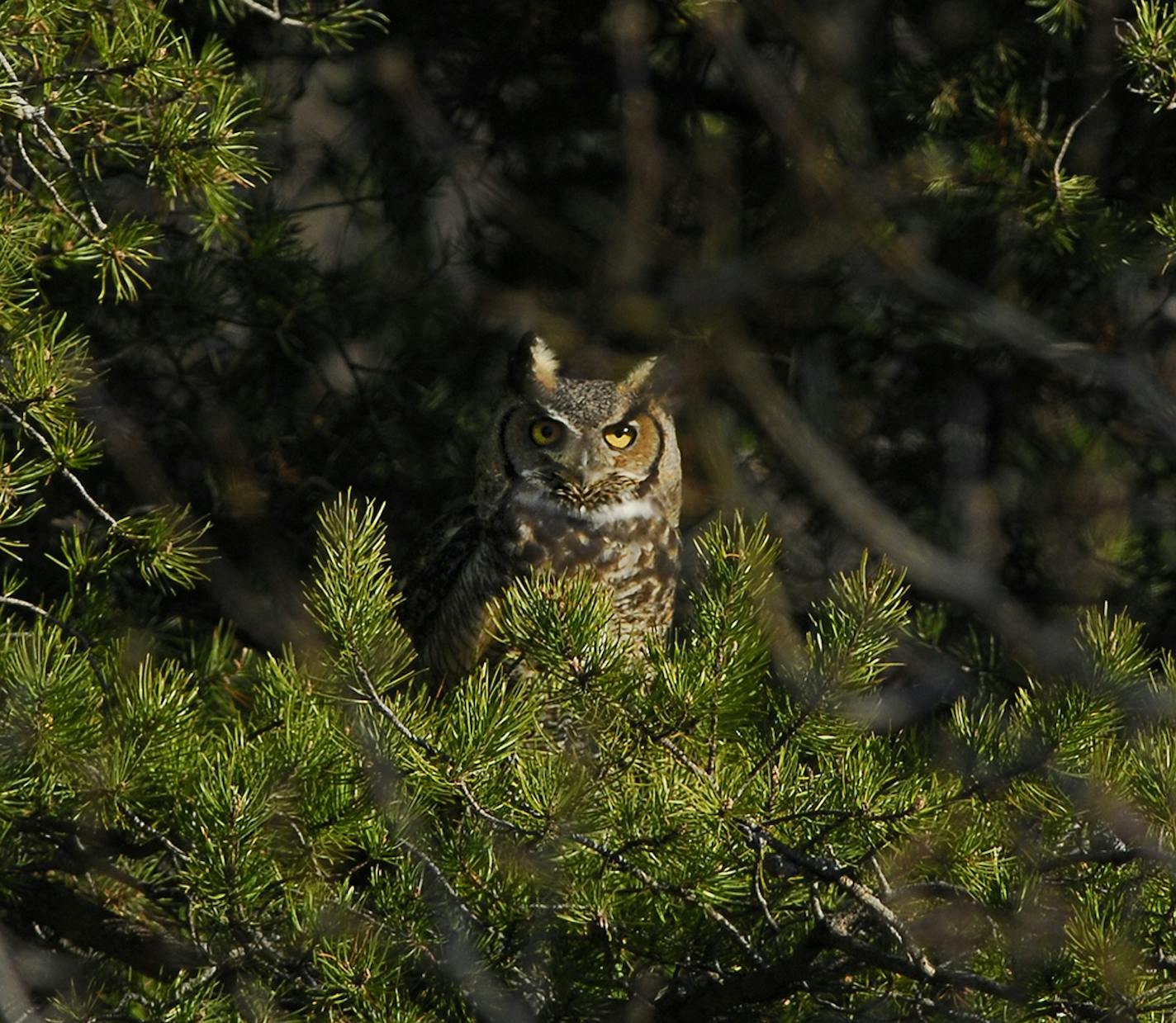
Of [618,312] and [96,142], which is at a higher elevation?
[96,142]

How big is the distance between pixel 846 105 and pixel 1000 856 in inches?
55.1

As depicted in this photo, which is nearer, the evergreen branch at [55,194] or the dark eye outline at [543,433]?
the evergreen branch at [55,194]

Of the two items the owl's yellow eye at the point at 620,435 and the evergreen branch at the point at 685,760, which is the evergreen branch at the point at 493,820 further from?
the owl's yellow eye at the point at 620,435

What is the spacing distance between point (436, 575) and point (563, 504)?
0.25 meters

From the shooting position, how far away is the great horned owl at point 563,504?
2.19 metres

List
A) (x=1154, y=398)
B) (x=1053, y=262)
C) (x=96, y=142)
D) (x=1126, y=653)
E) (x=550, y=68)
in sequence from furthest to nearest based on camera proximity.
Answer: (x=550, y=68) → (x=1053, y=262) → (x=1154, y=398) → (x=96, y=142) → (x=1126, y=653)

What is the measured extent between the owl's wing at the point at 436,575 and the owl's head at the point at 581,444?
0.31 feet

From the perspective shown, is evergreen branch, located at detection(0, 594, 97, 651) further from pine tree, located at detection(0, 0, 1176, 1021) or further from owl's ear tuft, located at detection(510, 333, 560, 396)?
owl's ear tuft, located at detection(510, 333, 560, 396)

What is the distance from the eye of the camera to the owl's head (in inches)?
86.0

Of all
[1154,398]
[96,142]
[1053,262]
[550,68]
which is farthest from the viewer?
[550,68]

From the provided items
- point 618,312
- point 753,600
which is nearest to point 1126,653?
point 753,600

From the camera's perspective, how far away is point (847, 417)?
2742 millimetres

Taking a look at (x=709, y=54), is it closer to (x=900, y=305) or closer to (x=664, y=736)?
(x=900, y=305)

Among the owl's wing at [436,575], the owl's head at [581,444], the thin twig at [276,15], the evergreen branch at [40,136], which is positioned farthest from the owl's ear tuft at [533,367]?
the evergreen branch at [40,136]
